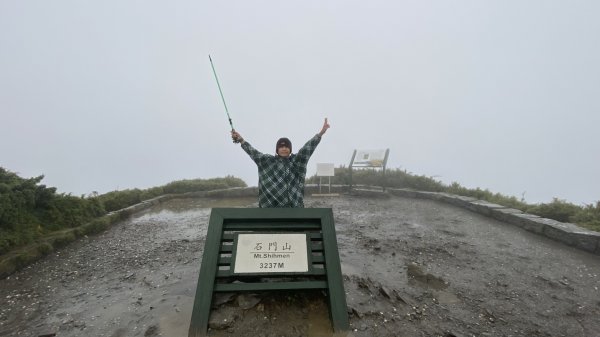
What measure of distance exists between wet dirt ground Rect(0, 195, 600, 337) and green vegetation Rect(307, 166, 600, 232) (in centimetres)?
119

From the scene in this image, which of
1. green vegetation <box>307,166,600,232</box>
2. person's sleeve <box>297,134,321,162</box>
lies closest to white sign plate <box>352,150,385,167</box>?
green vegetation <box>307,166,600,232</box>

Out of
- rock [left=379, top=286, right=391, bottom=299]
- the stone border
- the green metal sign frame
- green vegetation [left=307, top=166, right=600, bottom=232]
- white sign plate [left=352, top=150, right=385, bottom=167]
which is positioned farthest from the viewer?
white sign plate [left=352, top=150, right=385, bottom=167]

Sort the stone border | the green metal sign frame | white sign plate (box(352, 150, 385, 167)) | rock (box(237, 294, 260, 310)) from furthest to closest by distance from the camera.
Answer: white sign plate (box(352, 150, 385, 167)) < the stone border < rock (box(237, 294, 260, 310)) < the green metal sign frame

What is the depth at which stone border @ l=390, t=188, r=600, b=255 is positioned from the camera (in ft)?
18.2

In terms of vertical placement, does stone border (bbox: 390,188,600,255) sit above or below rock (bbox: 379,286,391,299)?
above

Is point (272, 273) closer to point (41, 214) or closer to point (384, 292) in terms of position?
point (384, 292)

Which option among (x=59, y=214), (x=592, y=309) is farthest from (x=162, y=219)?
(x=592, y=309)

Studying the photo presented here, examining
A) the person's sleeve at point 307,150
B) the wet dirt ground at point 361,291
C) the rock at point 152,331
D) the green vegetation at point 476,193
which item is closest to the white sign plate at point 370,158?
the green vegetation at point 476,193

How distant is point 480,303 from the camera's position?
12.3 ft

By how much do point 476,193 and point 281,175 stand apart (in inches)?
317

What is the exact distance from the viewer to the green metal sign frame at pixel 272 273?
307cm

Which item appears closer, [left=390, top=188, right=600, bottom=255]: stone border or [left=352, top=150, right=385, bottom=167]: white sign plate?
[left=390, top=188, right=600, bottom=255]: stone border

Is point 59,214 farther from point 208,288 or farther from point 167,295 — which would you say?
point 208,288

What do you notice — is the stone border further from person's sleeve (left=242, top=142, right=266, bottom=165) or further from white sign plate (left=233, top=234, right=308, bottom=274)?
person's sleeve (left=242, top=142, right=266, bottom=165)
